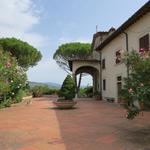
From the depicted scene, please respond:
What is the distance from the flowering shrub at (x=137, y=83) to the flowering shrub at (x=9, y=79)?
1027cm

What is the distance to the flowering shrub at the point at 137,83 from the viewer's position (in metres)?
8.39

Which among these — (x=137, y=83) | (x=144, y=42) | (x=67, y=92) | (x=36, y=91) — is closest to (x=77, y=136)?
(x=137, y=83)

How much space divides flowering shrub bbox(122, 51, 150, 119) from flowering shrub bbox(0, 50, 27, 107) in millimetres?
10265

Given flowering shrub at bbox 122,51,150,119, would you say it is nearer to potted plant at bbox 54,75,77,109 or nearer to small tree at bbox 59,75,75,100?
potted plant at bbox 54,75,77,109

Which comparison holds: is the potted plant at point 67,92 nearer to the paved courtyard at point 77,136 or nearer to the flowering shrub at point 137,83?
the paved courtyard at point 77,136

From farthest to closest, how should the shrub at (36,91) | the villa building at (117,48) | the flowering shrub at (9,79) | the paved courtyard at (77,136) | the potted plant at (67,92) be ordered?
the shrub at (36,91) → the potted plant at (67,92) → the flowering shrub at (9,79) → the villa building at (117,48) → the paved courtyard at (77,136)

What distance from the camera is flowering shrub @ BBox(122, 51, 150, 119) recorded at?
27.5 feet

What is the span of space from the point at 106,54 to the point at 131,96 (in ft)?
58.6

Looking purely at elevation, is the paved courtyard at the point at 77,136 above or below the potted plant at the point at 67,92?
below

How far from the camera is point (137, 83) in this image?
8688mm

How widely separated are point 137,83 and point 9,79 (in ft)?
43.4

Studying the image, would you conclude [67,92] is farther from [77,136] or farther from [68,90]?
[77,136]

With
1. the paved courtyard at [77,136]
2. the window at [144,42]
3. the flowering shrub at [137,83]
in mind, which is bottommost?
the paved courtyard at [77,136]

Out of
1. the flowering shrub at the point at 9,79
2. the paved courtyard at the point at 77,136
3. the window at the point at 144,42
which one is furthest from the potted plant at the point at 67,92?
the paved courtyard at the point at 77,136
